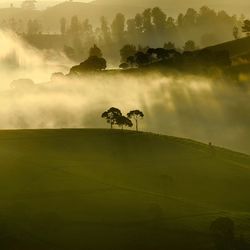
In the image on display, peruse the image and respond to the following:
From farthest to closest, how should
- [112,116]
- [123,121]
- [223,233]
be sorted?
[112,116], [123,121], [223,233]

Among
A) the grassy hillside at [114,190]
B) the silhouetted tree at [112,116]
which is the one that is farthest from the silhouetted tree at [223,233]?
the silhouetted tree at [112,116]

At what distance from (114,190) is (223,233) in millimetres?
27164

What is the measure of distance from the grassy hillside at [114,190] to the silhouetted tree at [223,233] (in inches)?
53.7

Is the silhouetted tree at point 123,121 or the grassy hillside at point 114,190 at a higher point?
the silhouetted tree at point 123,121

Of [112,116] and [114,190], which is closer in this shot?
[114,190]

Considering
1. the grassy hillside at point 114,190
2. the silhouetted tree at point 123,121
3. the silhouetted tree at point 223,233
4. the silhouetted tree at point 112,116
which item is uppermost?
the silhouetted tree at point 112,116

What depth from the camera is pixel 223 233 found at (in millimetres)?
97312

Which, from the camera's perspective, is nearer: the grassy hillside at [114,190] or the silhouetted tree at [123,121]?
the grassy hillside at [114,190]

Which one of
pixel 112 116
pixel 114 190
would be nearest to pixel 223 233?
pixel 114 190

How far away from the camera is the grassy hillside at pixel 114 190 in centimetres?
9888

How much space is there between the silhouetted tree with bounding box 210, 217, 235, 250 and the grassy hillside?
136cm

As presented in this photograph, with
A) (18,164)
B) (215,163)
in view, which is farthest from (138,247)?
(215,163)

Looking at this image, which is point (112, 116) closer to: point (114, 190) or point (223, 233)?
point (114, 190)

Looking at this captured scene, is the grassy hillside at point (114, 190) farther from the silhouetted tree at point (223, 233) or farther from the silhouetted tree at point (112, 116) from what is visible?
the silhouetted tree at point (112, 116)
